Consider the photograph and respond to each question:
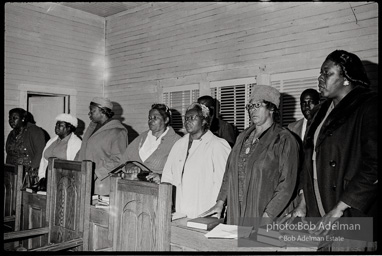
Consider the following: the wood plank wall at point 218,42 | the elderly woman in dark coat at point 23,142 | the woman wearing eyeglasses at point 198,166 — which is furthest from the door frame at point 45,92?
the woman wearing eyeglasses at point 198,166

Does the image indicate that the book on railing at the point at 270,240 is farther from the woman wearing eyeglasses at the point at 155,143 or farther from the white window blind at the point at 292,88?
the white window blind at the point at 292,88

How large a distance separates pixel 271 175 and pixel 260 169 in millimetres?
82

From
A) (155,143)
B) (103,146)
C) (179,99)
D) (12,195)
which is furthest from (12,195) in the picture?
(179,99)

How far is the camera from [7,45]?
19.5 feet

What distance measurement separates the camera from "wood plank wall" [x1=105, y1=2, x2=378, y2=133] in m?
4.25

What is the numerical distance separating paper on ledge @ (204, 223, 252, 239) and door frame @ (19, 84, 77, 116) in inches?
200

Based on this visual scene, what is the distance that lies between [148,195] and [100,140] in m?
1.91

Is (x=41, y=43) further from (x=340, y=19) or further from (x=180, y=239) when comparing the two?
(x=180, y=239)

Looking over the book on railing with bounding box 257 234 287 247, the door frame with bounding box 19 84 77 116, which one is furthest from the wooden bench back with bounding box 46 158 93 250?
the door frame with bounding box 19 84 77 116

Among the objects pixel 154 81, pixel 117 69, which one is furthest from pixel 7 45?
pixel 154 81

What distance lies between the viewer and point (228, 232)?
196 centimetres

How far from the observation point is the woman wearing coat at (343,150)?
171 cm

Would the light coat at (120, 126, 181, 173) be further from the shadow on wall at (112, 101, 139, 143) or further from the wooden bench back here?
the shadow on wall at (112, 101, 139, 143)

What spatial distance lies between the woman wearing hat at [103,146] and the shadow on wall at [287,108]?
2131mm
